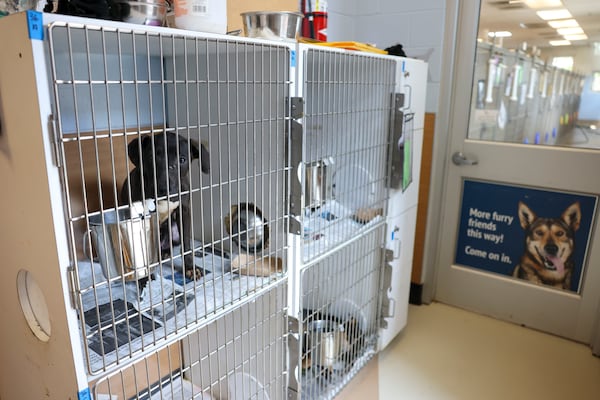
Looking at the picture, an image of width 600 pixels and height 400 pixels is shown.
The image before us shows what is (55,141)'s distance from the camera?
71 centimetres

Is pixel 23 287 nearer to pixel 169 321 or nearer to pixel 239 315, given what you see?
pixel 169 321

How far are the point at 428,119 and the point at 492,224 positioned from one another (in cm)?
68

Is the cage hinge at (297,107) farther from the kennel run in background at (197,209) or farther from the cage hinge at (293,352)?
the cage hinge at (293,352)

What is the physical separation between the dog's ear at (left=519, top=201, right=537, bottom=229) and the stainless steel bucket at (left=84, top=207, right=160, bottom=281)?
2.01m

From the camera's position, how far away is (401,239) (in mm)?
1967

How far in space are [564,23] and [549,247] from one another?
112 cm

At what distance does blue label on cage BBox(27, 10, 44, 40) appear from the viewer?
658 mm

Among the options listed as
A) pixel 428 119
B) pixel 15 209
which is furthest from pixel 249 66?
pixel 428 119

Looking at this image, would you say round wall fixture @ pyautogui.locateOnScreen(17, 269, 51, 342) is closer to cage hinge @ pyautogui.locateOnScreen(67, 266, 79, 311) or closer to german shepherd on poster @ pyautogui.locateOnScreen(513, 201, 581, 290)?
cage hinge @ pyautogui.locateOnScreen(67, 266, 79, 311)

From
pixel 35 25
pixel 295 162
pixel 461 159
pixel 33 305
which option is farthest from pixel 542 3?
pixel 33 305

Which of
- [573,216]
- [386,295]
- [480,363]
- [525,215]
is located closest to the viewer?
[386,295]

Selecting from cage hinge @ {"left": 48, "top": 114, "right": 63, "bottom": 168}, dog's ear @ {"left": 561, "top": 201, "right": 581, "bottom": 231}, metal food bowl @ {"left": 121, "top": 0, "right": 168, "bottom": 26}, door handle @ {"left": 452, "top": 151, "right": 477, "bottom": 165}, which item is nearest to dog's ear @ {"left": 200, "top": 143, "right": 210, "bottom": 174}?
metal food bowl @ {"left": 121, "top": 0, "right": 168, "bottom": 26}

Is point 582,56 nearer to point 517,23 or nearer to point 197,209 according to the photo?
point 517,23

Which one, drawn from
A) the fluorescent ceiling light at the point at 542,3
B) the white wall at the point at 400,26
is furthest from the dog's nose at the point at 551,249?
the fluorescent ceiling light at the point at 542,3
